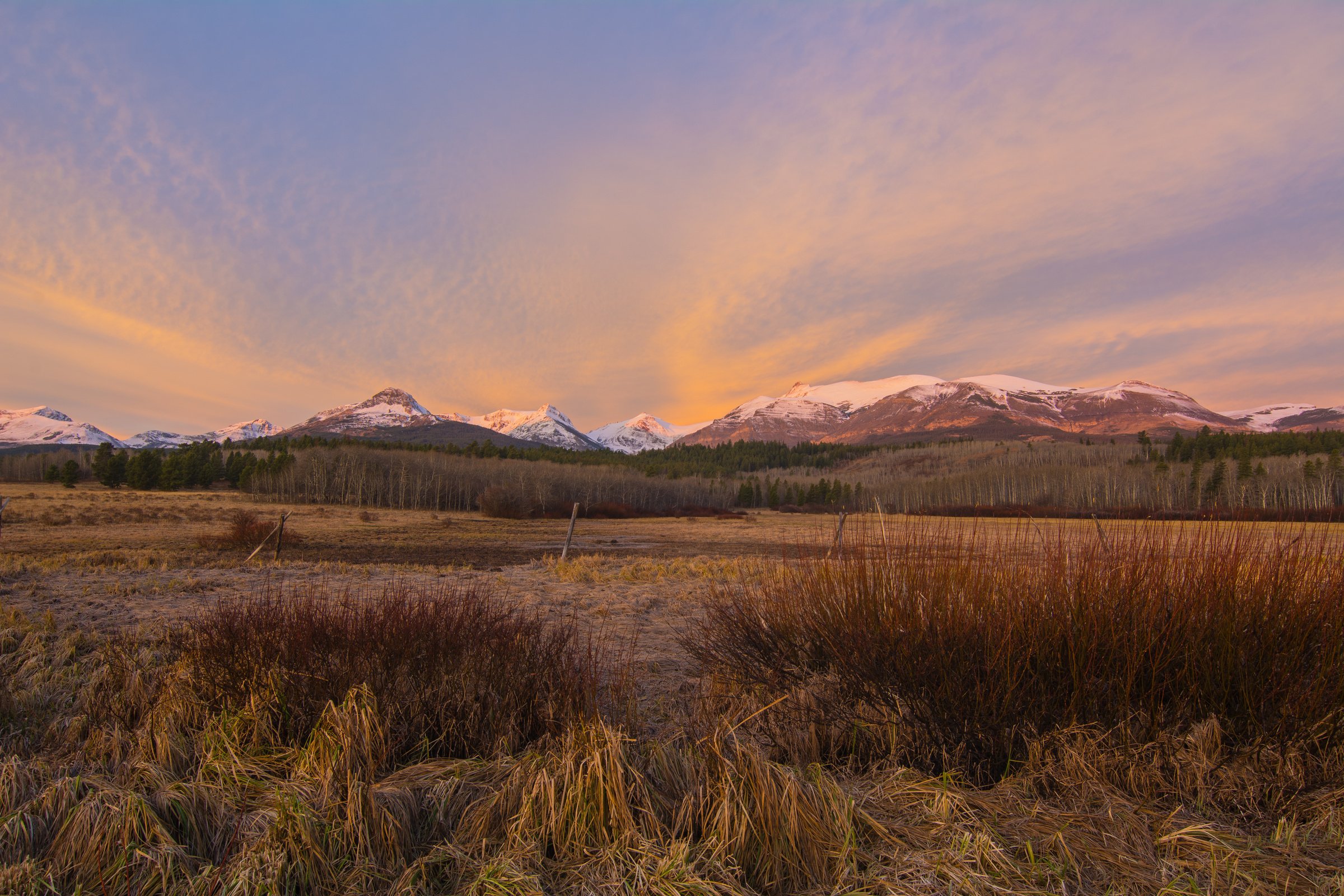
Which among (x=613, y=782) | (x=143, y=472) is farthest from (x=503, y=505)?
(x=143, y=472)

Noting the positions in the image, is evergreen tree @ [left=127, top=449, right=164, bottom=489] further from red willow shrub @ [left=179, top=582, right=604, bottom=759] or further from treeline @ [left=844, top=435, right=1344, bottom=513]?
red willow shrub @ [left=179, top=582, right=604, bottom=759]

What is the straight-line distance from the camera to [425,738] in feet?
13.9

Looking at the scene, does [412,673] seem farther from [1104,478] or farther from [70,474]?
[70,474]

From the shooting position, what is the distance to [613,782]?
331 cm

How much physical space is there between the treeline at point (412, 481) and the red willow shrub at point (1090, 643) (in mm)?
77486

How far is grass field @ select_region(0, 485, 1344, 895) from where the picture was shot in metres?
2.93

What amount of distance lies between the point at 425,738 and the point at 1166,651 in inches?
205

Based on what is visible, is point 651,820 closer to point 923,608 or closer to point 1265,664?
point 923,608

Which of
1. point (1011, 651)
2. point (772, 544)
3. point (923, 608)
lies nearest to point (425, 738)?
point (923, 608)

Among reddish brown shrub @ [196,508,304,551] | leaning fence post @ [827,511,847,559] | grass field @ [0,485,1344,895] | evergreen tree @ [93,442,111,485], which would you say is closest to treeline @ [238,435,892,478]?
evergreen tree @ [93,442,111,485]

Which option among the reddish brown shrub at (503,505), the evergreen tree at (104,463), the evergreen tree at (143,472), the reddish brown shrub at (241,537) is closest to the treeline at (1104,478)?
the reddish brown shrub at (241,537)

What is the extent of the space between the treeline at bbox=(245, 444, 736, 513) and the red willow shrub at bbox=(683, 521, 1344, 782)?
254 feet

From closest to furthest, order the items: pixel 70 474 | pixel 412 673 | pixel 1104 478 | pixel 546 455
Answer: pixel 412 673 < pixel 1104 478 < pixel 70 474 < pixel 546 455

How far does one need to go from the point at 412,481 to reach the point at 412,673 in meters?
99.1
